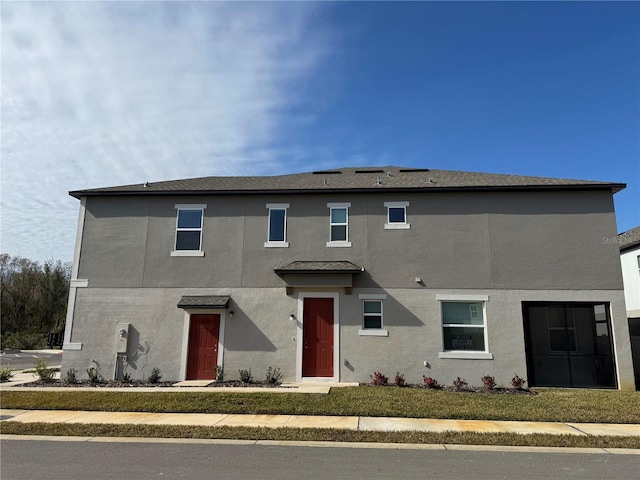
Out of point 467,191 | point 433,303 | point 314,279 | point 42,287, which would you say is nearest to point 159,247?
point 314,279

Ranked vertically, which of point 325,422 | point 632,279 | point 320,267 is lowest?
point 325,422

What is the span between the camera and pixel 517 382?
1341 centimetres

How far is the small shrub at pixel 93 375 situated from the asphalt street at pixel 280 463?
701cm

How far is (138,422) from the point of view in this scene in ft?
30.7

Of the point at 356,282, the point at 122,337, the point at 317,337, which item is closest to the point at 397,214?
the point at 356,282

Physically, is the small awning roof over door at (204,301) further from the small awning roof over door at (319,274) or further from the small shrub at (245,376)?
the small shrub at (245,376)

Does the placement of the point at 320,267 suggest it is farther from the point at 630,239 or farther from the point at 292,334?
the point at 630,239

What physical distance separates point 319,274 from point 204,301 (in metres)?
4.07

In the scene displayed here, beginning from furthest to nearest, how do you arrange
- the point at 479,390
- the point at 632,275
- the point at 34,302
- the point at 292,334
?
1. the point at 34,302
2. the point at 632,275
3. the point at 292,334
4. the point at 479,390

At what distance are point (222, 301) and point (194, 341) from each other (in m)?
1.79

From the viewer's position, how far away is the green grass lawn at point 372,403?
9.98 m

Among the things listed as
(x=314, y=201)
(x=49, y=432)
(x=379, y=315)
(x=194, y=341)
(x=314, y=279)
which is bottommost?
(x=49, y=432)

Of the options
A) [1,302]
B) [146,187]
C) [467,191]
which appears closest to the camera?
[467,191]

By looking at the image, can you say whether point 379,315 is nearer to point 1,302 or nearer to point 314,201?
point 314,201
